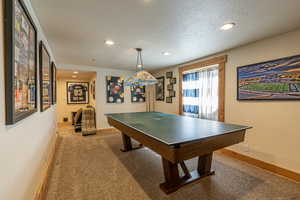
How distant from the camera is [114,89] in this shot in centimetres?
496

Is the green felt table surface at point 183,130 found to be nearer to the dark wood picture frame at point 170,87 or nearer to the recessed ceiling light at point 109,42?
the recessed ceiling light at point 109,42

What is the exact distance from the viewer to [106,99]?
4.83 m

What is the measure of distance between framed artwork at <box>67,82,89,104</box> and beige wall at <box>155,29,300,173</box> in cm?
626

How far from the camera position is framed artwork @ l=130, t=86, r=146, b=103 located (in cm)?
538

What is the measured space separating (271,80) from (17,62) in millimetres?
3262

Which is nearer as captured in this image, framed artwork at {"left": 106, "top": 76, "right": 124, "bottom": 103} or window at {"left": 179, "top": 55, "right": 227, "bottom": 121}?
window at {"left": 179, "top": 55, "right": 227, "bottom": 121}

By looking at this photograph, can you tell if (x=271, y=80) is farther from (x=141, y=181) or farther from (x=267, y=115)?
(x=141, y=181)

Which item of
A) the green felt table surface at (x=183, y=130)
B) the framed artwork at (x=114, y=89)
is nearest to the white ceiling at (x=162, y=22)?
the green felt table surface at (x=183, y=130)

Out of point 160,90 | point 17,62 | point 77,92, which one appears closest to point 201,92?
point 160,90

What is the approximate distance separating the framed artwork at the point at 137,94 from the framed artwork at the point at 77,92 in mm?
2907

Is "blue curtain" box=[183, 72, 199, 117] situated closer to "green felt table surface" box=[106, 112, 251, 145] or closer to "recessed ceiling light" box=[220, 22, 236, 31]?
"green felt table surface" box=[106, 112, 251, 145]

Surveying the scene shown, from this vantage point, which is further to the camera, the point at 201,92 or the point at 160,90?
the point at 160,90

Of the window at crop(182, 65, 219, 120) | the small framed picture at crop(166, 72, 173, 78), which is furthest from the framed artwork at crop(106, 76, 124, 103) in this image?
the window at crop(182, 65, 219, 120)

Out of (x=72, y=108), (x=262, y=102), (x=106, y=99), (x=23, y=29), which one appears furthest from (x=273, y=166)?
(x=72, y=108)
